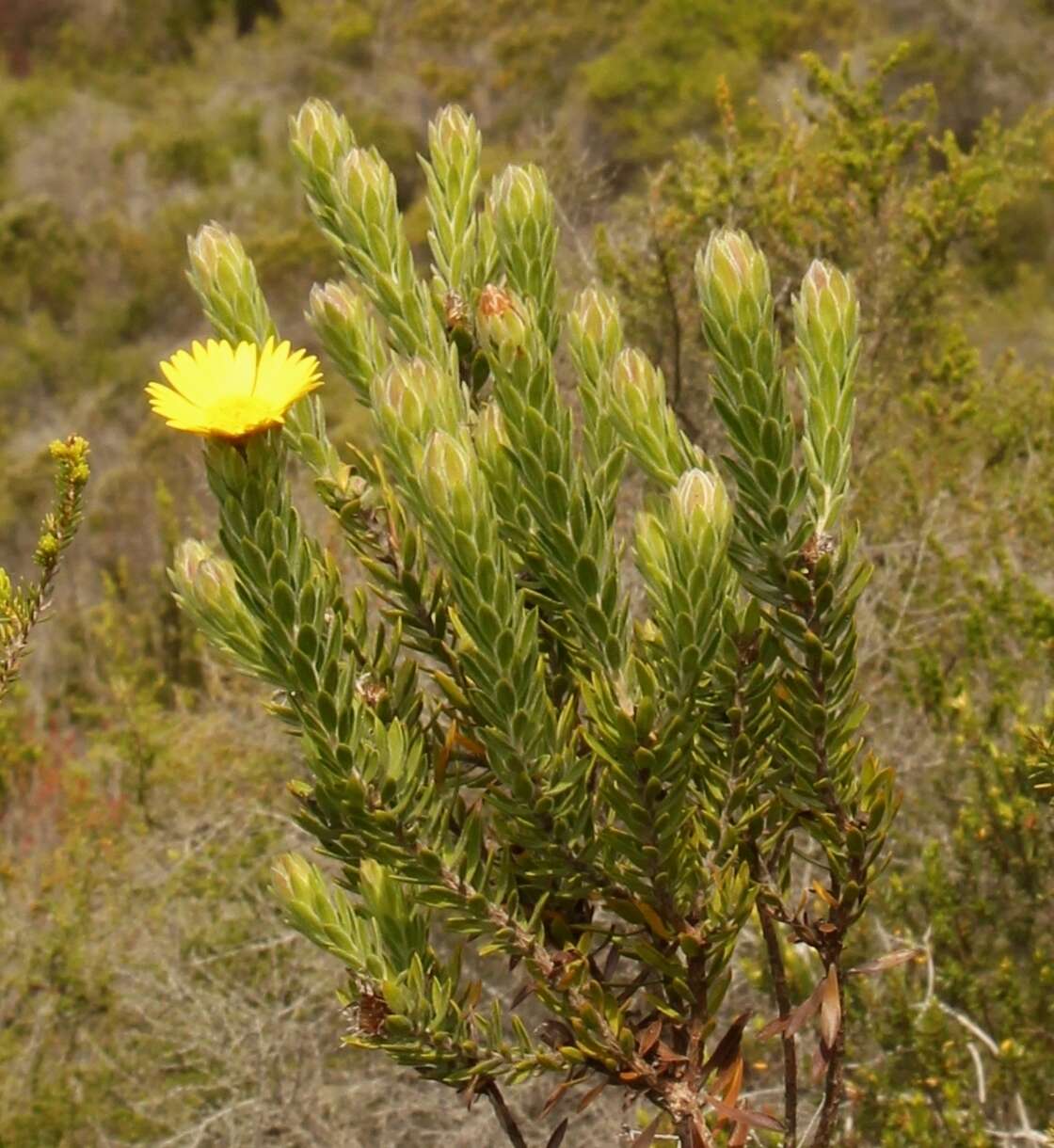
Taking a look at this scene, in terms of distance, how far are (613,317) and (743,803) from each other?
0.69 m

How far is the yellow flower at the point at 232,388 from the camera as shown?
4.99 ft

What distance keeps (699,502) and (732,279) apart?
29cm

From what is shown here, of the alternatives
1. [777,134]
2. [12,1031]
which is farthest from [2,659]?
[777,134]

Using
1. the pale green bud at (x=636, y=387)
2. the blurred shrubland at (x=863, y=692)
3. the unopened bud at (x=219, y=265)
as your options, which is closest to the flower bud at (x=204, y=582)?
the unopened bud at (x=219, y=265)

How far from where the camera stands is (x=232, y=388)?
1657 millimetres

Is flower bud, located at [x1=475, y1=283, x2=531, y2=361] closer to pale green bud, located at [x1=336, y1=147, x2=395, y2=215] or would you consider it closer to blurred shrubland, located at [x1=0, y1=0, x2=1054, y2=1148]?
pale green bud, located at [x1=336, y1=147, x2=395, y2=215]

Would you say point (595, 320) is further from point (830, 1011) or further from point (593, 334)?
point (830, 1011)

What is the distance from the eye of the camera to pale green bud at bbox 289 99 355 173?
6.85ft

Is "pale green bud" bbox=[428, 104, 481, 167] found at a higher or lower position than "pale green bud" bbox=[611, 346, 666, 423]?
higher

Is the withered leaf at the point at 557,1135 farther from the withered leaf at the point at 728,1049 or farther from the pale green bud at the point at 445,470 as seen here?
the pale green bud at the point at 445,470

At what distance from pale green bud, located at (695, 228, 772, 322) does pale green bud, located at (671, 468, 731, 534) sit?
222 mm

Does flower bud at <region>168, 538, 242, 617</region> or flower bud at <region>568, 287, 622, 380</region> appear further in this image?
flower bud at <region>568, 287, 622, 380</region>

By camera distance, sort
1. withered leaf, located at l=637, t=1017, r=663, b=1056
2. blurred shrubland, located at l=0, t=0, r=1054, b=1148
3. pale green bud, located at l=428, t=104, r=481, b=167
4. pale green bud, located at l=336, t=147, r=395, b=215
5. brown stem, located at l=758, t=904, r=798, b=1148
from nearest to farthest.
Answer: withered leaf, located at l=637, t=1017, r=663, b=1056 < brown stem, located at l=758, t=904, r=798, b=1148 < pale green bud, located at l=336, t=147, r=395, b=215 < pale green bud, located at l=428, t=104, r=481, b=167 < blurred shrubland, located at l=0, t=0, r=1054, b=1148

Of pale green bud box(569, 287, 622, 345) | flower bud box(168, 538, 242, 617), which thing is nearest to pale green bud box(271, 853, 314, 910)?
flower bud box(168, 538, 242, 617)
